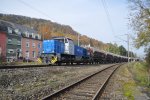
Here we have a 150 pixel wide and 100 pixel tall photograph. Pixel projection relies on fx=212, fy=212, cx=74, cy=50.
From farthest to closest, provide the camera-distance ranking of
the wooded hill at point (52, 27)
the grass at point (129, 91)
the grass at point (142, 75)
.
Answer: the wooded hill at point (52, 27)
the grass at point (142, 75)
the grass at point (129, 91)

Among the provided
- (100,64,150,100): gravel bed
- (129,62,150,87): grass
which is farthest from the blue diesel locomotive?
(100,64,150,100): gravel bed

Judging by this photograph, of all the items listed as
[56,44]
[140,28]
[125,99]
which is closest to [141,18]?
[140,28]

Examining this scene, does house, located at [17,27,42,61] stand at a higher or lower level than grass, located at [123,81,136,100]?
higher

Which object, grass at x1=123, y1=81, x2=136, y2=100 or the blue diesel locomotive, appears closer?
grass at x1=123, y1=81, x2=136, y2=100

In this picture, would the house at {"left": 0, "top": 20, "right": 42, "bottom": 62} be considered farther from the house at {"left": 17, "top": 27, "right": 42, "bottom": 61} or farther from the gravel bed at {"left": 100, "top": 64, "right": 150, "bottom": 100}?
the gravel bed at {"left": 100, "top": 64, "right": 150, "bottom": 100}

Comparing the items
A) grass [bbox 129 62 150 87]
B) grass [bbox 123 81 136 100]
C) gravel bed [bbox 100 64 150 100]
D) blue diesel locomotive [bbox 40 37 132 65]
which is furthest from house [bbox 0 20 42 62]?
grass [bbox 123 81 136 100]

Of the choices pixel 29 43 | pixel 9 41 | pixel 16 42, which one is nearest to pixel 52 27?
pixel 29 43

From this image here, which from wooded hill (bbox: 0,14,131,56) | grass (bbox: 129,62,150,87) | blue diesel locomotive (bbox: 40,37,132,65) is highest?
wooded hill (bbox: 0,14,131,56)

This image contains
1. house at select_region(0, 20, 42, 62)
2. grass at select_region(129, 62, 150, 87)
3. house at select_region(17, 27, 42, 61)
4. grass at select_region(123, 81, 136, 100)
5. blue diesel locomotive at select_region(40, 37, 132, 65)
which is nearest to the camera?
grass at select_region(123, 81, 136, 100)

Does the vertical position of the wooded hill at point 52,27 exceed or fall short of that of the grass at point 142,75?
it exceeds it

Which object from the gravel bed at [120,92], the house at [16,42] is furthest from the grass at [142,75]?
the house at [16,42]

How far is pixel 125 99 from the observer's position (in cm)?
831

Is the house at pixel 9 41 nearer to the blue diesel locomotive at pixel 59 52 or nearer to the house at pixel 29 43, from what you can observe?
the house at pixel 29 43

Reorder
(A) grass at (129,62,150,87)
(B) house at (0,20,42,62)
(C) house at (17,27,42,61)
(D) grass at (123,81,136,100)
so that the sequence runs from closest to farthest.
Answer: (D) grass at (123,81,136,100) < (A) grass at (129,62,150,87) < (B) house at (0,20,42,62) < (C) house at (17,27,42,61)
